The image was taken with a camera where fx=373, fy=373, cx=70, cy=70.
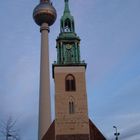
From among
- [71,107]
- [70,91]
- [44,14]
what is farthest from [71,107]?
[44,14]

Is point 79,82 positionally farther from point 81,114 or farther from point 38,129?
point 38,129

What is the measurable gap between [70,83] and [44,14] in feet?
91.3

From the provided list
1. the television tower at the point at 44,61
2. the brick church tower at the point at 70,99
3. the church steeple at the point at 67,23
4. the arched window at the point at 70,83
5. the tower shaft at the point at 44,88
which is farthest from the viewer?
the television tower at the point at 44,61

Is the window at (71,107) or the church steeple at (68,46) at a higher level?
the church steeple at (68,46)

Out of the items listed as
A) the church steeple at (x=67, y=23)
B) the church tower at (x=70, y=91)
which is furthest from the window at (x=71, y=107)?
the church steeple at (x=67, y=23)

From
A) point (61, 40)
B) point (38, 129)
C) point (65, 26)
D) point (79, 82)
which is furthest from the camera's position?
point (38, 129)

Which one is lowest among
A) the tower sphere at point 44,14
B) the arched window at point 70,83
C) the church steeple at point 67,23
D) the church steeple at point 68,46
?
the arched window at point 70,83

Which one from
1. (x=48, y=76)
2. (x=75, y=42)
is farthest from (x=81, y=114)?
(x=48, y=76)

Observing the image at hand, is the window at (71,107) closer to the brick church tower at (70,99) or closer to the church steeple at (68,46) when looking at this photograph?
the brick church tower at (70,99)

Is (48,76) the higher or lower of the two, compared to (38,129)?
higher

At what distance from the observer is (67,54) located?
5175 cm

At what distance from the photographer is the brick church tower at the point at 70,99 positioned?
4591cm

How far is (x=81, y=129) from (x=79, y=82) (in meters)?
6.38

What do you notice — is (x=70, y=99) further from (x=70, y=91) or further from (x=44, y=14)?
(x=44, y=14)
